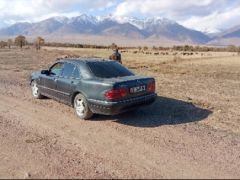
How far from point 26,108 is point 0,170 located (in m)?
4.39

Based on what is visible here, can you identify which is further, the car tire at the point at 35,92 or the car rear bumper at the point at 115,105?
the car tire at the point at 35,92

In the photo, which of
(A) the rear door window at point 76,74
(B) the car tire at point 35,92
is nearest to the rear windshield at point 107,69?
(A) the rear door window at point 76,74

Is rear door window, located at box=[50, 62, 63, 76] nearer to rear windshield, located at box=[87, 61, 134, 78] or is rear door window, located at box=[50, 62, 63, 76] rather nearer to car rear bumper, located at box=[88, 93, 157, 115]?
rear windshield, located at box=[87, 61, 134, 78]

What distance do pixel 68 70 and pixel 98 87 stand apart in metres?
1.54

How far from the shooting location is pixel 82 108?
8438mm

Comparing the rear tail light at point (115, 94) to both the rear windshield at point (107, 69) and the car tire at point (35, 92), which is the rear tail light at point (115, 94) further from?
the car tire at point (35, 92)

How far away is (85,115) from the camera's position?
329 inches

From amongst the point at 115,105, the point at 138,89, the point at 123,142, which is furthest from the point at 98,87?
the point at 123,142

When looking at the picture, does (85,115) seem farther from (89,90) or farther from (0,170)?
(0,170)

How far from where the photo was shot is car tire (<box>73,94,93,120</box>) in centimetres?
829

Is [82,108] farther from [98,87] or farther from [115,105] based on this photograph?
[115,105]

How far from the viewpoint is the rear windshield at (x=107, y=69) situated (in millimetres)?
8370

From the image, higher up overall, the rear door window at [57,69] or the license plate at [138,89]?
the rear door window at [57,69]

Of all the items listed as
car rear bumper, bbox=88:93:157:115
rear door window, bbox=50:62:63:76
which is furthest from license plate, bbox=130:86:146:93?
rear door window, bbox=50:62:63:76
